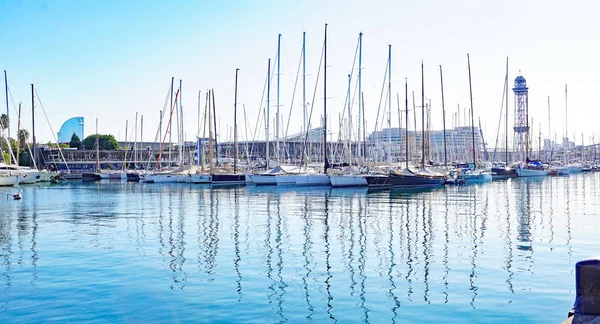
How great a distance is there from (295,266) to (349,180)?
4359 cm

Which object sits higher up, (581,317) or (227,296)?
(581,317)

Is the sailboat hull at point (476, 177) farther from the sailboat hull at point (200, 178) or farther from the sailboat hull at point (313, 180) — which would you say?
the sailboat hull at point (200, 178)

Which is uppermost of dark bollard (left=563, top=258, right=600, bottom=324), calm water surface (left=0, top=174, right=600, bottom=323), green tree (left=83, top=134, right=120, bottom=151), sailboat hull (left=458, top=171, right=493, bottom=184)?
green tree (left=83, top=134, right=120, bottom=151)

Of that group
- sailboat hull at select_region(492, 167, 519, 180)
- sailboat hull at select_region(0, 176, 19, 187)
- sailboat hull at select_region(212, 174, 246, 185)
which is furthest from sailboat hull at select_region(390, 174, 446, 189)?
sailboat hull at select_region(0, 176, 19, 187)

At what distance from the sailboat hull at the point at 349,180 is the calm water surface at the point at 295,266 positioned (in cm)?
2688

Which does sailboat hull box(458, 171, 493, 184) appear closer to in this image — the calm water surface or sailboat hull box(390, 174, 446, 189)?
sailboat hull box(390, 174, 446, 189)

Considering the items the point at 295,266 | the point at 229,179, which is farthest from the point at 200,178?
the point at 295,266

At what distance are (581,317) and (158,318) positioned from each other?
828 cm

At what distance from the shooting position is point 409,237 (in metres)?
23.9

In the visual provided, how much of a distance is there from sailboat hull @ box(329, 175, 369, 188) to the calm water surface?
2688 centimetres

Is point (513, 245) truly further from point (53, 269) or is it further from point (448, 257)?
point (53, 269)

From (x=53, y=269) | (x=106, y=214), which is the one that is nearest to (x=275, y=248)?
(x=53, y=269)

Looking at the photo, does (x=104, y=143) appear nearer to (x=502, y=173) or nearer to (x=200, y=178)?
(x=200, y=178)

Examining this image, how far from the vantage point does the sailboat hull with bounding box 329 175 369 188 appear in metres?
61.1
